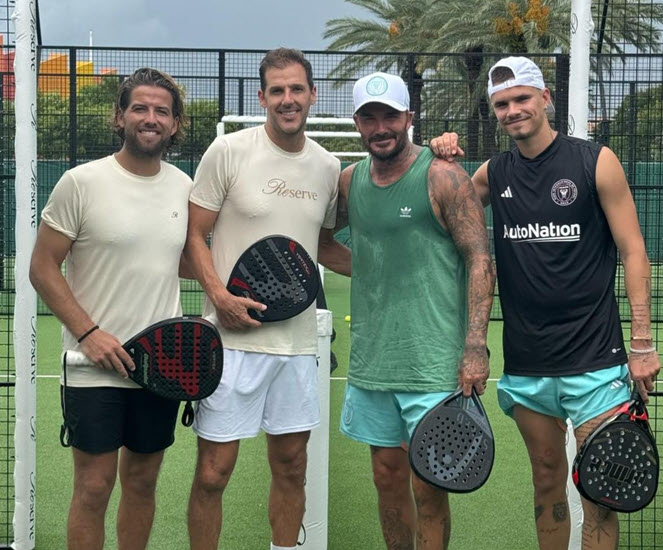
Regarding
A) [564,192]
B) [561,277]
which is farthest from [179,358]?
[564,192]

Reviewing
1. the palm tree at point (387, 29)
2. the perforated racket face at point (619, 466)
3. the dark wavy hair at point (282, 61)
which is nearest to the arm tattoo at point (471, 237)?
the perforated racket face at point (619, 466)

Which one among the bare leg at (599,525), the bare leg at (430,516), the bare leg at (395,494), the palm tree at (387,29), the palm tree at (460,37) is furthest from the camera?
the palm tree at (387,29)

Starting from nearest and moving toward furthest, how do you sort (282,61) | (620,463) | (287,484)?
(620,463) < (282,61) < (287,484)

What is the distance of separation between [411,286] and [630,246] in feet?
2.65

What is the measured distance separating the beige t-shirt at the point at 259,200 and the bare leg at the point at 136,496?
55 cm

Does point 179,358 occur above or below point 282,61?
below

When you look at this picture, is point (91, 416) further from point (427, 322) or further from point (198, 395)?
point (427, 322)

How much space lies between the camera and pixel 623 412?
4.01m

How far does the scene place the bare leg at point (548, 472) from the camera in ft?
13.9

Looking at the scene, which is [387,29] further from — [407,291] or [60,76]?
[407,291]

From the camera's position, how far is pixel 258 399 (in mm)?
4344

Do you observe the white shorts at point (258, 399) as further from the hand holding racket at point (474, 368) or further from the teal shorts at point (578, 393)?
the teal shorts at point (578, 393)

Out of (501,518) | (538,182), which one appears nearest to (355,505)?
(501,518)

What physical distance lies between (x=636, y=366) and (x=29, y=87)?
263 centimetres
